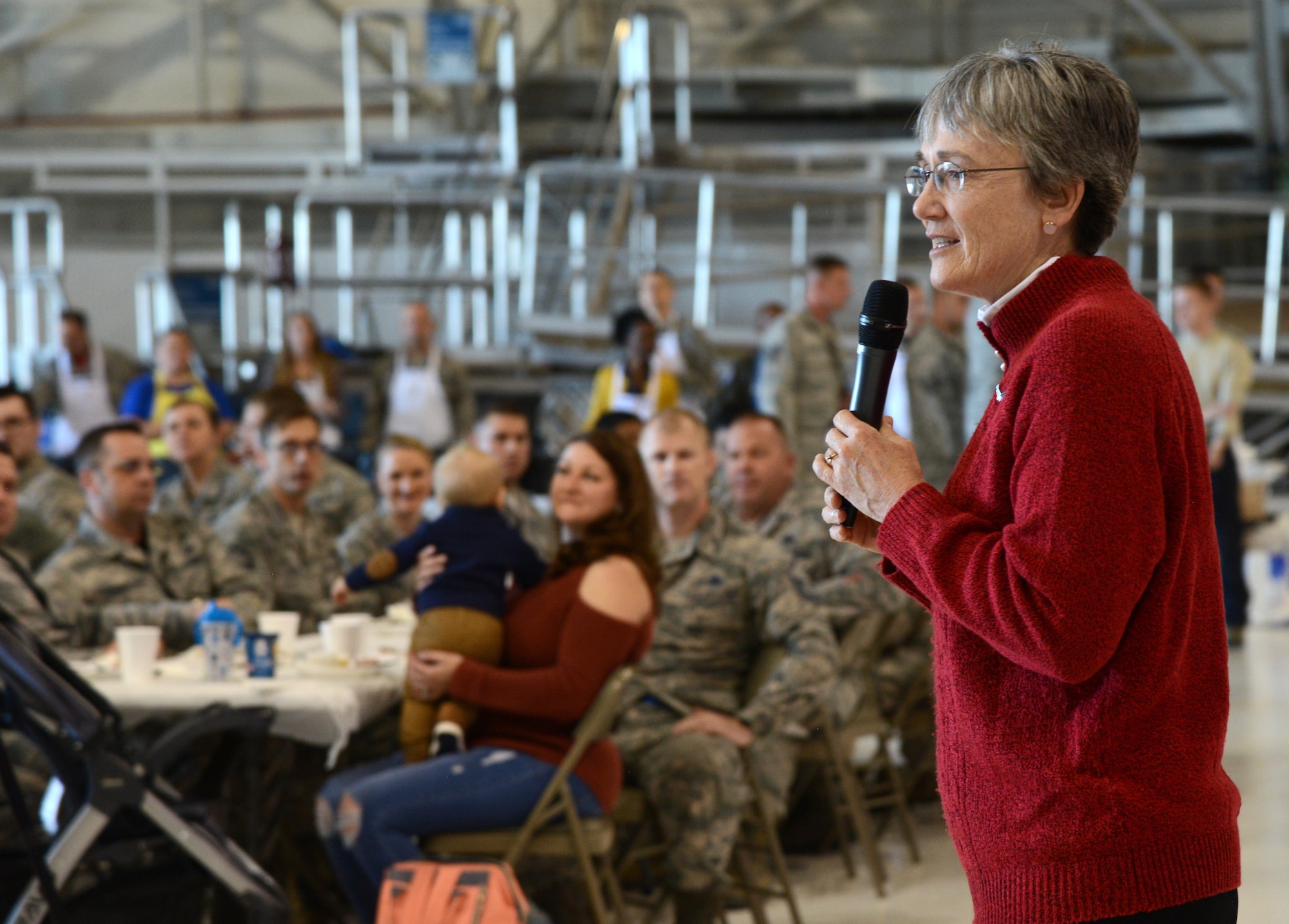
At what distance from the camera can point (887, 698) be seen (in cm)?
439

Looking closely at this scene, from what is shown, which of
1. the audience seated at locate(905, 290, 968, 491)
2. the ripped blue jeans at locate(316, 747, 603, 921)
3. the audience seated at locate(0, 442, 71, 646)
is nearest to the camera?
the ripped blue jeans at locate(316, 747, 603, 921)

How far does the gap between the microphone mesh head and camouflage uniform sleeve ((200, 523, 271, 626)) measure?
2.90m

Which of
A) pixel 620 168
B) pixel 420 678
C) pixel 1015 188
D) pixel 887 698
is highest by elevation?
pixel 620 168

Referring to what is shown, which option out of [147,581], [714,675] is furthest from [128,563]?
[714,675]

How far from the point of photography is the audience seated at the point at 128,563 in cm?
380

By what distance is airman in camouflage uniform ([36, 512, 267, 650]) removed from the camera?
379 cm

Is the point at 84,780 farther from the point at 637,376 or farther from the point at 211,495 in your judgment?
the point at 637,376

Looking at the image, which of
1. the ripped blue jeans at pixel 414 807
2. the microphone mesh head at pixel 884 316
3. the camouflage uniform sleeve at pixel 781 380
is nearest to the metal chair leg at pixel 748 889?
the ripped blue jeans at pixel 414 807

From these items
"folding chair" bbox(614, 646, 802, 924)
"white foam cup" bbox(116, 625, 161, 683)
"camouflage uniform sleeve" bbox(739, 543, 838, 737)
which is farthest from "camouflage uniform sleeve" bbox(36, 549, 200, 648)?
"camouflage uniform sleeve" bbox(739, 543, 838, 737)

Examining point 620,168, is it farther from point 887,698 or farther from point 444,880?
point 444,880

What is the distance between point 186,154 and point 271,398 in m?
7.08

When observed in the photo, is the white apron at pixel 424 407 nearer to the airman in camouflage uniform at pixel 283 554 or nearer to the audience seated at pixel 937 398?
the audience seated at pixel 937 398

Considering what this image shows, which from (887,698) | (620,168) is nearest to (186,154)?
(620,168)

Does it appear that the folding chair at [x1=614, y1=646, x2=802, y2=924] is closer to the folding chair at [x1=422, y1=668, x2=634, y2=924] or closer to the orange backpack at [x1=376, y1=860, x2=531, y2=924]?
the folding chair at [x1=422, y1=668, x2=634, y2=924]
